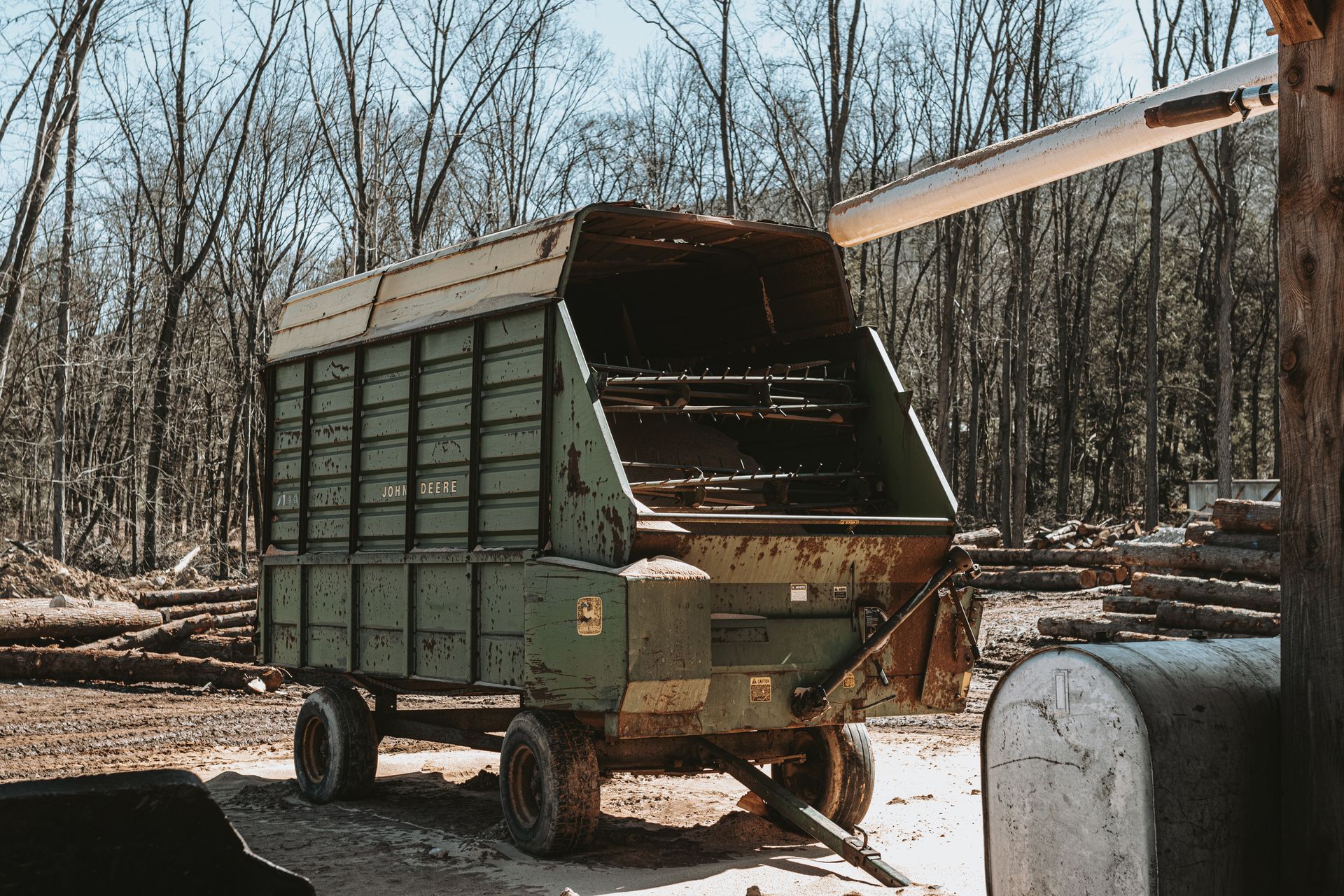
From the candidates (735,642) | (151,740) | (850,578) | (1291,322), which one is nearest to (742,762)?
(735,642)

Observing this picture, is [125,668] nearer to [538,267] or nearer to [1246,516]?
[538,267]

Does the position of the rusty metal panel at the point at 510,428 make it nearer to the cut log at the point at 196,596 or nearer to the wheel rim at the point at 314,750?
the wheel rim at the point at 314,750

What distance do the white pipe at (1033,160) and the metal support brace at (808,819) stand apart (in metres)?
2.90

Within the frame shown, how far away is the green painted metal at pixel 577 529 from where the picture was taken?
21.0ft

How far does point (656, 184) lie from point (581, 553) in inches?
1255

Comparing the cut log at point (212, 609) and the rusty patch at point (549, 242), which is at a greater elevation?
the rusty patch at point (549, 242)

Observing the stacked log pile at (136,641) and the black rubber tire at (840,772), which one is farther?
the stacked log pile at (136,641)

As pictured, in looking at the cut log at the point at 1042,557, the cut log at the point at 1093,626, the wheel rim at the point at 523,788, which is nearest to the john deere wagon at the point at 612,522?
the wheel rim at the point at 523,788

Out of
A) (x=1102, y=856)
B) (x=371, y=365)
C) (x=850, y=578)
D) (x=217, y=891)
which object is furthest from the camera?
(x=371, y=365)

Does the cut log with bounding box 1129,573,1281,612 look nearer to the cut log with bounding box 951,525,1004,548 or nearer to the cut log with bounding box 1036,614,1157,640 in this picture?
the cut log with bounding box 1036,614,1157,640

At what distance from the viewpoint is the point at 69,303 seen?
27.0 meters

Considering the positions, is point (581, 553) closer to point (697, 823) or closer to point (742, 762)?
Answer: point (742, 762)

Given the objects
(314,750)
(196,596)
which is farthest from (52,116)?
(314,750)

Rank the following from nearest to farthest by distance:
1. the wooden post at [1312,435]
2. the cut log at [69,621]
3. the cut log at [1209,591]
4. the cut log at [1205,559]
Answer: the wooden post at [1312,435]
the cut log at [1209,591]
the cut log at [1205,559]
the cut log at [69,621]
